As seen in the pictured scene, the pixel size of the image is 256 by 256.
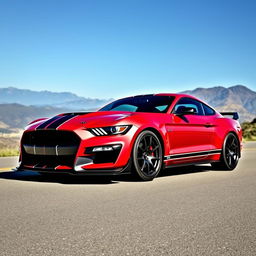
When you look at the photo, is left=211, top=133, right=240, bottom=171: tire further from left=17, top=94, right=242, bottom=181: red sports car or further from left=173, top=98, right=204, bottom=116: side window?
left=173, top=98, right=204, bottom=116: side window

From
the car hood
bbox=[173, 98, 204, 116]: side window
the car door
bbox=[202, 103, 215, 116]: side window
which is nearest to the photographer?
the car hood

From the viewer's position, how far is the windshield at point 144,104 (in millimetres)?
8148

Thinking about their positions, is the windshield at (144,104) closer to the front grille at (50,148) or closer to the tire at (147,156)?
the tire at (147,156)

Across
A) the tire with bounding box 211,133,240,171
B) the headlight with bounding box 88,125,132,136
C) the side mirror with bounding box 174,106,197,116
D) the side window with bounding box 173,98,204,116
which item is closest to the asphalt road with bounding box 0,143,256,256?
the headlight with bounding box 88,125,132,136

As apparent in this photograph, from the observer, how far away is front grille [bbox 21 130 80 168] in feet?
22.2

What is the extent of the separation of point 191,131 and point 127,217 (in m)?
3.89

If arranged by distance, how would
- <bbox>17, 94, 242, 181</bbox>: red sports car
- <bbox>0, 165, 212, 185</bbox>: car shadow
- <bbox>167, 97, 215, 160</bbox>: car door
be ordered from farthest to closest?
1. <bbox>167, 97, 215, 160</bbox>: car door
2. <bbox>0, 165, 212, 185</bbox>: car shadow
3. <bbox>17, 94, 242, 181</bbox>: red sports car

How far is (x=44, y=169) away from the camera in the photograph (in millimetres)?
6914

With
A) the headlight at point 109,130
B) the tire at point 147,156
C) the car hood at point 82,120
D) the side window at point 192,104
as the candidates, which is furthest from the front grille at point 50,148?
the side window at point 192,104

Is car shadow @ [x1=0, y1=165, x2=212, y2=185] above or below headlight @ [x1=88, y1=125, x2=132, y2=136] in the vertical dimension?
below

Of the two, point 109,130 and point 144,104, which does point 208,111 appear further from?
point 109,130

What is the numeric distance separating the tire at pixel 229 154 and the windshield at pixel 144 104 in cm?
166

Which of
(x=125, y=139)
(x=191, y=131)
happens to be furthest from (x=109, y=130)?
(x=191, y=131)

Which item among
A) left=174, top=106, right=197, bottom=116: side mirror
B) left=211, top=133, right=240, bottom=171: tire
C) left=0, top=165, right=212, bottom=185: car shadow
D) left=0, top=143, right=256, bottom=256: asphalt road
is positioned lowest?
left=0, top=165, right=212, bottom=185: car shadow
